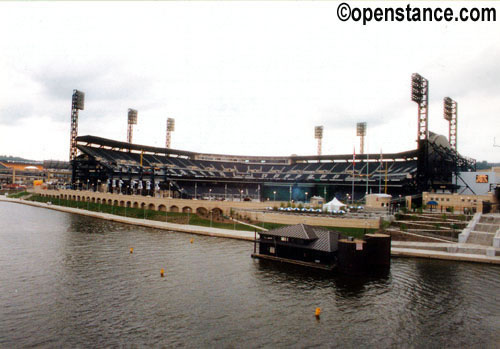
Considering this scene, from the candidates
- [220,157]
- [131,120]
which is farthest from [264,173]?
[131,120]

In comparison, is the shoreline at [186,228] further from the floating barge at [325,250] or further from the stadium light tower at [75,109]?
the stadium light tower at [75,109]

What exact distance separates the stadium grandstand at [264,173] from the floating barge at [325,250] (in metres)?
64.4

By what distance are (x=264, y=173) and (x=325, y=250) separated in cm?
13296

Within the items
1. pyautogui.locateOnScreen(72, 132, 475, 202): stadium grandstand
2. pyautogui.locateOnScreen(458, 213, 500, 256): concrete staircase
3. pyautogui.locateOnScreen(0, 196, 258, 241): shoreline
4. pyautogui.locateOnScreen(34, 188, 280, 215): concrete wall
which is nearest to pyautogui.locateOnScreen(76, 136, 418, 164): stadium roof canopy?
pyautogui.locateOnScreen(72, 132, 475, 202): stadium grandstand

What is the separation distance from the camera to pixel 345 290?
130 ft

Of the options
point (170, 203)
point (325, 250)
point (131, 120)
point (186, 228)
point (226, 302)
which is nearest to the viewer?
point (226, 302)

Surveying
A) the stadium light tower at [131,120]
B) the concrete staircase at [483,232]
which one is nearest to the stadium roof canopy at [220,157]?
the stadium light tower at [131,120]

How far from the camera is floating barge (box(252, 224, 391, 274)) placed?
151ft

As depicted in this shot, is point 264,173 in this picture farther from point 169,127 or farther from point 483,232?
point 483,232

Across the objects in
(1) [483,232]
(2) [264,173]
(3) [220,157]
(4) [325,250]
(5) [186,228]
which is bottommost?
(5) [186,228]

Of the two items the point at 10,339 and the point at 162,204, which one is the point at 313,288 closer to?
the point at 10,339

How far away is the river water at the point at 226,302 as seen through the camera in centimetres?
2762

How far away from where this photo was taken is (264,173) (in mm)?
180875

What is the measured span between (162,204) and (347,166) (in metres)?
88.9
